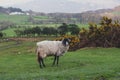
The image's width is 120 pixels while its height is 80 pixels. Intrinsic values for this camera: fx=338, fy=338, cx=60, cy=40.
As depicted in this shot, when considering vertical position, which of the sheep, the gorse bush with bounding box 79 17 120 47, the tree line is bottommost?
the tree line

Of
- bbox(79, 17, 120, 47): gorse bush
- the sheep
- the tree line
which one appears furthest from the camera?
the tree line

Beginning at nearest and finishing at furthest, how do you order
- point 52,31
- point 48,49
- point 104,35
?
point 48,49, point 104,35, point 52,31

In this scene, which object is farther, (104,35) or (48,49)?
(104,35)

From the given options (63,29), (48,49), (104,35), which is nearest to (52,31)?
(63,29)

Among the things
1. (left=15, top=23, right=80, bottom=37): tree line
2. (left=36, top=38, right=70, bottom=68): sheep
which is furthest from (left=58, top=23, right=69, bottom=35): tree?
(left=36, top=38, right=70, bottom=68): sheep

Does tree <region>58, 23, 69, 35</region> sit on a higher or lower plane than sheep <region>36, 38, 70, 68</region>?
lower

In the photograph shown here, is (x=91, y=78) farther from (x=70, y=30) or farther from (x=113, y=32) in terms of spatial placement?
(x=70, y=30)

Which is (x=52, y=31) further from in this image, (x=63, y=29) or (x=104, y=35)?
(x=104, y=35)

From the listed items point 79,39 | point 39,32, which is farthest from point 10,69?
point 39,32

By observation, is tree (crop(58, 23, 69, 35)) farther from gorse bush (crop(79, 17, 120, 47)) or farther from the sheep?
the sheep

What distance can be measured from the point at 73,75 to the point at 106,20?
41692mm

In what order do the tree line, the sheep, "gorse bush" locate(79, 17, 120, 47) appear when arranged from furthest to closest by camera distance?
the tree line
"gorse bush" locate(79, 17, 120, 47)
the sheep

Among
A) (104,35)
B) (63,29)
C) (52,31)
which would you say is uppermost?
(104,35)

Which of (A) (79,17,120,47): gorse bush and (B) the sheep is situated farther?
(A) (79,17,120,47): gorse bush
